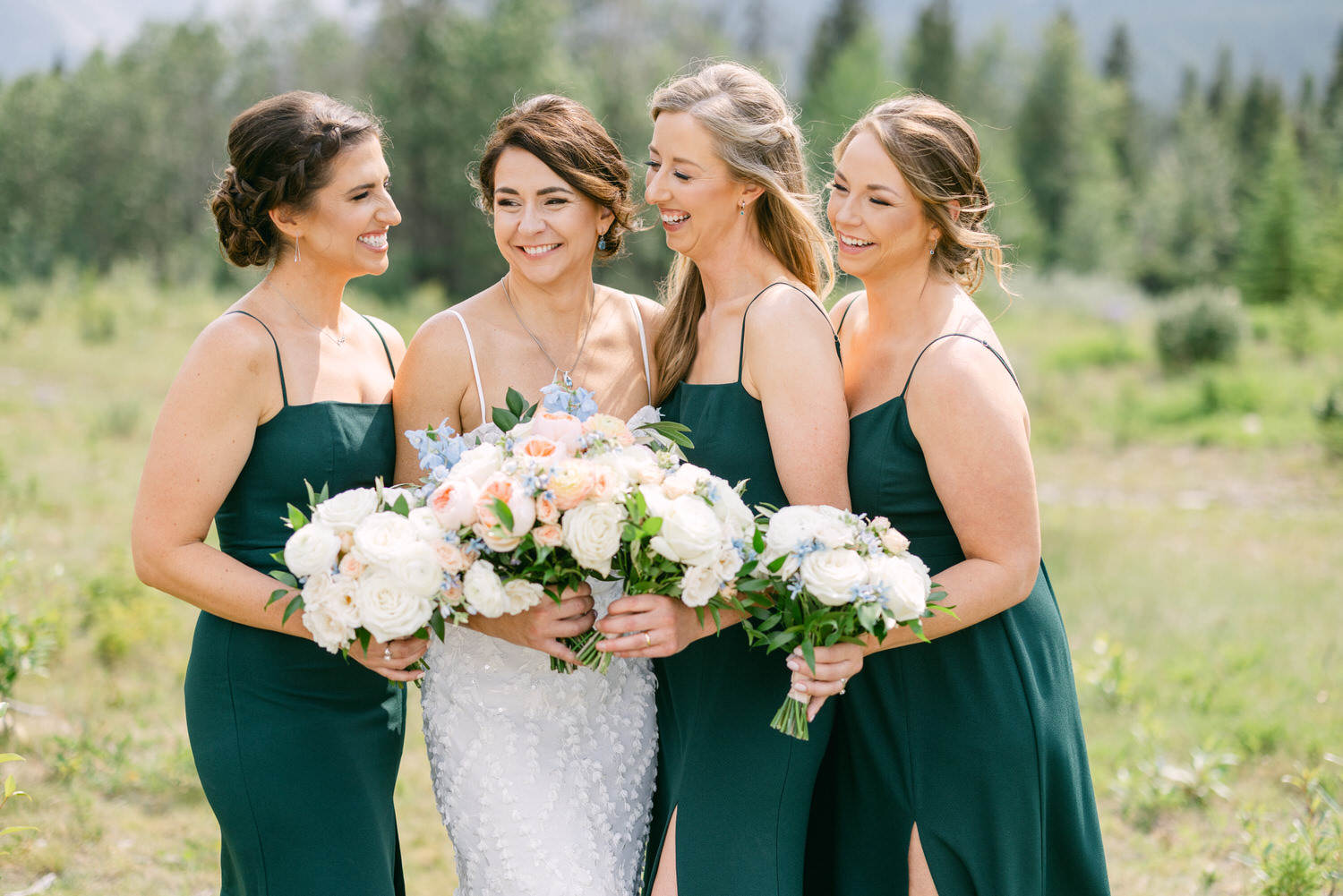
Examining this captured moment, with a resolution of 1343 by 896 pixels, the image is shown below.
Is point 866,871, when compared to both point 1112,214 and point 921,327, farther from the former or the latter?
point 1112,214

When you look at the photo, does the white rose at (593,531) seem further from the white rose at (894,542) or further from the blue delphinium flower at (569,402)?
the white rose at (894,542)

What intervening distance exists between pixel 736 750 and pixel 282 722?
4.40 ft

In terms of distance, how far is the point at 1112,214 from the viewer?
5422 cm

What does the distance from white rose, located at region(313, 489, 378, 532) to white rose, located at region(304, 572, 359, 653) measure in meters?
0.13

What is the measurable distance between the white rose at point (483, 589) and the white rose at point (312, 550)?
0.33 meters

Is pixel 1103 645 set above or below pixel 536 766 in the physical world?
below

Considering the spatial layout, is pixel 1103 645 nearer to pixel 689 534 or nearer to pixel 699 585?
pixel 699 585

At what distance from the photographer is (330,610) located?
2527mm

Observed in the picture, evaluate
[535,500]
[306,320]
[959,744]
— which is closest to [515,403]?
[535,500]

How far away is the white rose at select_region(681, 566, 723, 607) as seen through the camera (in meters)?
2.54

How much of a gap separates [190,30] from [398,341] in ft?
161

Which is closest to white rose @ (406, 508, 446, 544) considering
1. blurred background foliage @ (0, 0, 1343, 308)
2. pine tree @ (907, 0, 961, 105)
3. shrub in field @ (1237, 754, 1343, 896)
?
shrub in field @ (1237, 754, 1343, 896)

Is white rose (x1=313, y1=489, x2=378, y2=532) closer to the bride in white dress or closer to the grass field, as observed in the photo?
the bride in white dress

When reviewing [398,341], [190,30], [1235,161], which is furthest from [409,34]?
[1235,161]
